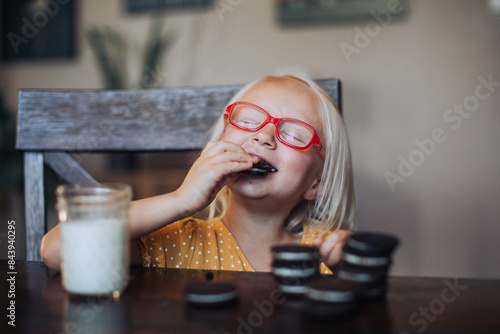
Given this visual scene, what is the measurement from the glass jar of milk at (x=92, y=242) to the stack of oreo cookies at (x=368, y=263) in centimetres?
29

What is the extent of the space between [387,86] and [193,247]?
1823 mm

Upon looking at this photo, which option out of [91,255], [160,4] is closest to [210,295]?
[91,255]

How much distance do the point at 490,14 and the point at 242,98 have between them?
72.7 inches

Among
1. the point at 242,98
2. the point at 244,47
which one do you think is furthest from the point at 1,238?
the point at 242,98

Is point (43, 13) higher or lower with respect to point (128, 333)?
higher

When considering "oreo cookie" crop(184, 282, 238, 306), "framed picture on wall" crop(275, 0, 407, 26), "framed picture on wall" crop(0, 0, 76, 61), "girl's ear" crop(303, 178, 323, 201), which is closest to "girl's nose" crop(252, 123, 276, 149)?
"girl's ear" crop(303, 178, 323, 201)

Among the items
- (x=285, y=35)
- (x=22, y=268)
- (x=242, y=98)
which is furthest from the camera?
(x=285, y=35)

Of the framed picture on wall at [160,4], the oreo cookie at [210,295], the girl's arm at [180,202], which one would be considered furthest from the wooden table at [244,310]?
the framed picture on wall at [160,4]

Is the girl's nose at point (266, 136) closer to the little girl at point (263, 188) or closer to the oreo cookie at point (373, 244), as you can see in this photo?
the little girl at point (263, 188)

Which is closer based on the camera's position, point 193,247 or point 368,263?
point 368,263

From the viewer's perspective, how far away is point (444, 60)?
2.51 meters

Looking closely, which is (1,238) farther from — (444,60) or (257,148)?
(444,60)

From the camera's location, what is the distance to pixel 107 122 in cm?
123

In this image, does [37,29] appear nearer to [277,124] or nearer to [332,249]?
[277,124]
